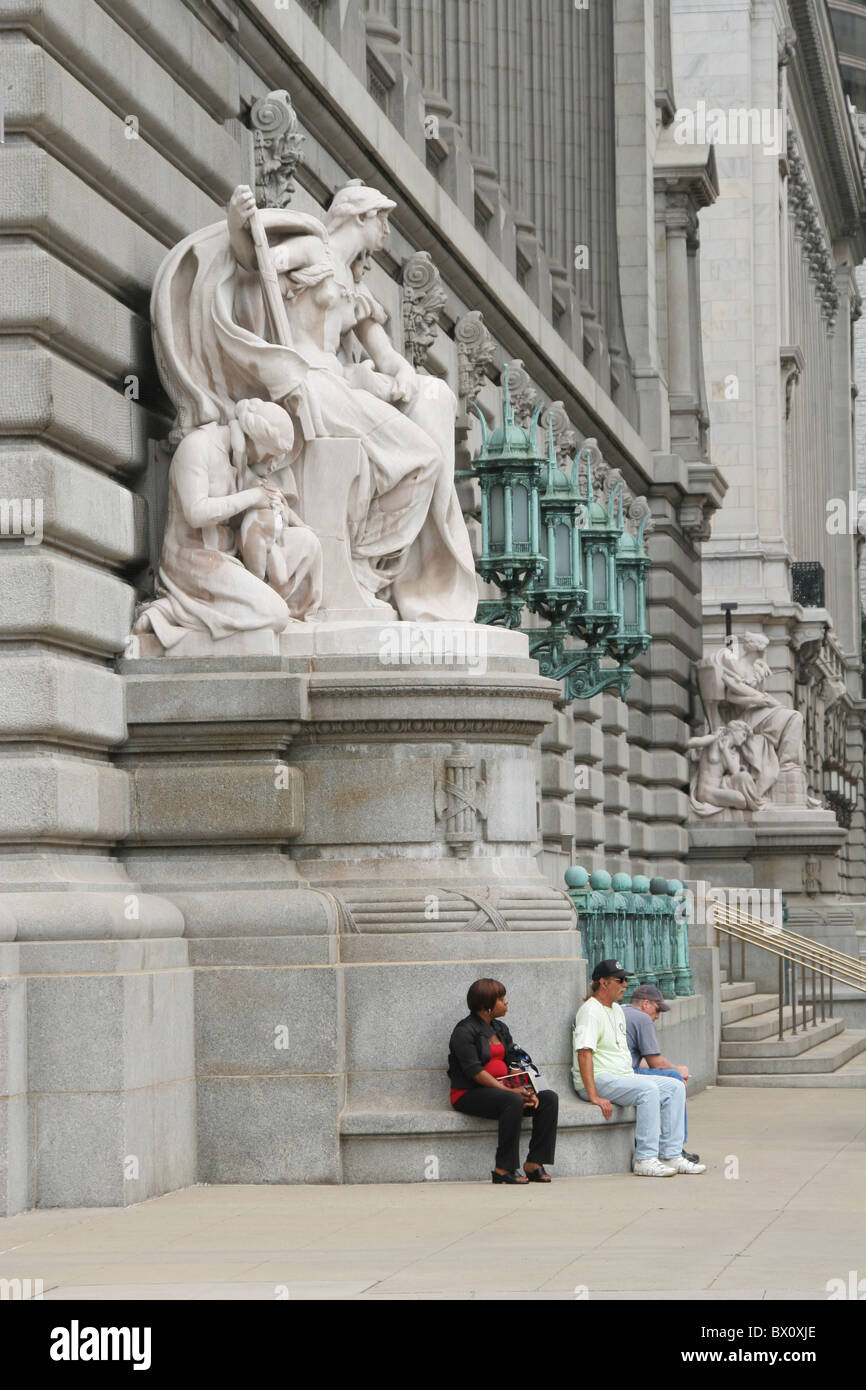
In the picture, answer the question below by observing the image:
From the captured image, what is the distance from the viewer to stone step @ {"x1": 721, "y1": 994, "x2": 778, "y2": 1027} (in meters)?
28.4

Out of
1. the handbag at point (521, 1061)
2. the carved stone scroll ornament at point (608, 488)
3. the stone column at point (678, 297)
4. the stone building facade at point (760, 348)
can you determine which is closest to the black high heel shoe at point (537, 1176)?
the handbag at point (521, 1061)

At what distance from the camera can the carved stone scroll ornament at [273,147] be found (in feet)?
56.7

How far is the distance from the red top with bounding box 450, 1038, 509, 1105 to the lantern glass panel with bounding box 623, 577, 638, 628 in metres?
15.3

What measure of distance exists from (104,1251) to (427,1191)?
283 centimetres

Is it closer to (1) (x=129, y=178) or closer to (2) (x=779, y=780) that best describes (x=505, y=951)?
(1) (x=129, y=178)

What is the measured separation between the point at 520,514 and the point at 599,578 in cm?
390

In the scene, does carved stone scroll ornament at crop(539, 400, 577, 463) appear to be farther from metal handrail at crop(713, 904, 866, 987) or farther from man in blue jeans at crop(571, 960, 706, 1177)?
man in blue jeans at crop(571, 960, 706, 1177)

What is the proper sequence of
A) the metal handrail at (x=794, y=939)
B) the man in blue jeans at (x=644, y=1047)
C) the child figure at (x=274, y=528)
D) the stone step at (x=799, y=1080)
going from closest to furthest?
the child figure at (x=274, y=528) → the man in blue jeans at (x=644, y=1047) → the stone step at (x=799, y=1080) → the metal handrail at (x=794, y=939)

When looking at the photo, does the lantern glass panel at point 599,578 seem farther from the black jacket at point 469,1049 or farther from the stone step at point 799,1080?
the black jacket at point 469,1049

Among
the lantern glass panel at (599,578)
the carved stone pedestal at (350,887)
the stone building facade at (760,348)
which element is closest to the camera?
the carved stone pedestal at (350,887)

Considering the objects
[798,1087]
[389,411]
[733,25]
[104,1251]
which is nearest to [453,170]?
[798,1087]

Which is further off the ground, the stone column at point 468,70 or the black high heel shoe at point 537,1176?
the stone column at point 468,70

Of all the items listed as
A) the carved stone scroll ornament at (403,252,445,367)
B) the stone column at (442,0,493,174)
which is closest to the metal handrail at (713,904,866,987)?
the stone column at (442,0,493,174)

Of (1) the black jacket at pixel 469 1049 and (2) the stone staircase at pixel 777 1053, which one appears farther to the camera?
(2) the stone staircase at pixel 777 1053
